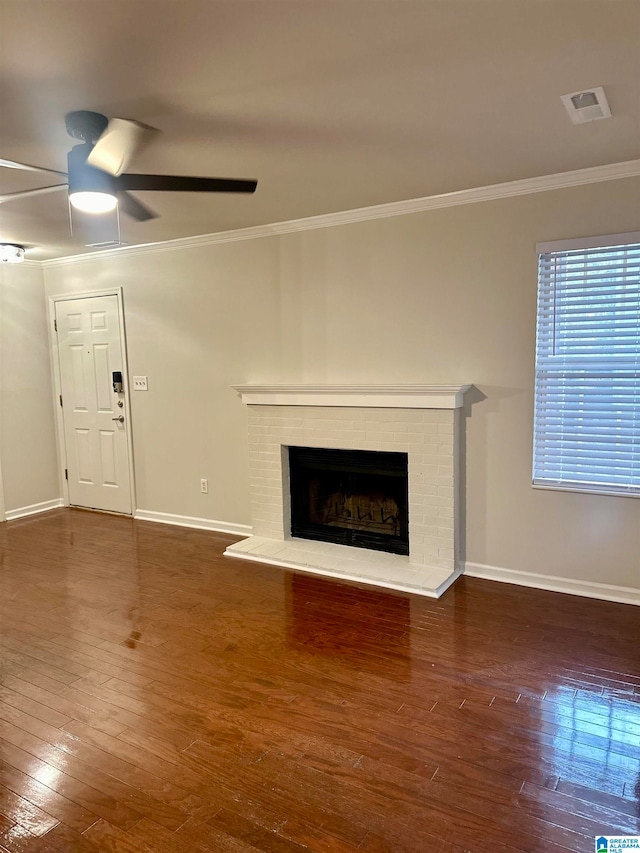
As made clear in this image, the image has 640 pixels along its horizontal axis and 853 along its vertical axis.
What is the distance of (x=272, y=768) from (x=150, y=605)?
163 cm

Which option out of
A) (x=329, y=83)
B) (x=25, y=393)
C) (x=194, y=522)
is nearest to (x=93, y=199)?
(x=329, y=83)

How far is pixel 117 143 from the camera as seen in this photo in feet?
8.21

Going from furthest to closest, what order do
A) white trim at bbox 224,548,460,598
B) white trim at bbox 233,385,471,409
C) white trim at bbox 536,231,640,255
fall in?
white trim at bbox 233,385,471,409 → white trim at bbox 224,548,460,598 → white trim at bbox 536,231,640,255

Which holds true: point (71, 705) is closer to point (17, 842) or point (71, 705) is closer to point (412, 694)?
point (17, 842)

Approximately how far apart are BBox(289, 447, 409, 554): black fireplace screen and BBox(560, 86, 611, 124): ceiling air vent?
7.19ft

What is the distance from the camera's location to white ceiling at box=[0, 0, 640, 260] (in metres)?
1.67

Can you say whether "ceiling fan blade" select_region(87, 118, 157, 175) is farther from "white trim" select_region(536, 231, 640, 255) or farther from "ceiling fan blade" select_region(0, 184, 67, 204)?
"white trim" select_region(536, 231, 640, 255)

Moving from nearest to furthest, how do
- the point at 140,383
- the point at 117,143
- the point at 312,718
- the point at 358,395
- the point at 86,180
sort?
the point at 86,180 → the point at 312,718 → the point at 117,143 → the point at 358,395 → the point at 140,383

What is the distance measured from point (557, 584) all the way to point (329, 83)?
2973 millimetres

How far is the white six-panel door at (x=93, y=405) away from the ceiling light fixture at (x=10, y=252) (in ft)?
2.36

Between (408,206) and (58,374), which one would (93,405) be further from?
(408,206)

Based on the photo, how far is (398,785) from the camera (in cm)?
191

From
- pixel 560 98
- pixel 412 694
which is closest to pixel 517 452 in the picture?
pixel 412 694

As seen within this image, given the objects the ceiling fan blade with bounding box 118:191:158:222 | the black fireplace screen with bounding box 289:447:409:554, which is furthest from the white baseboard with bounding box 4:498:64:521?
the ceiling fan blade with bounding box 118:191:158:222
